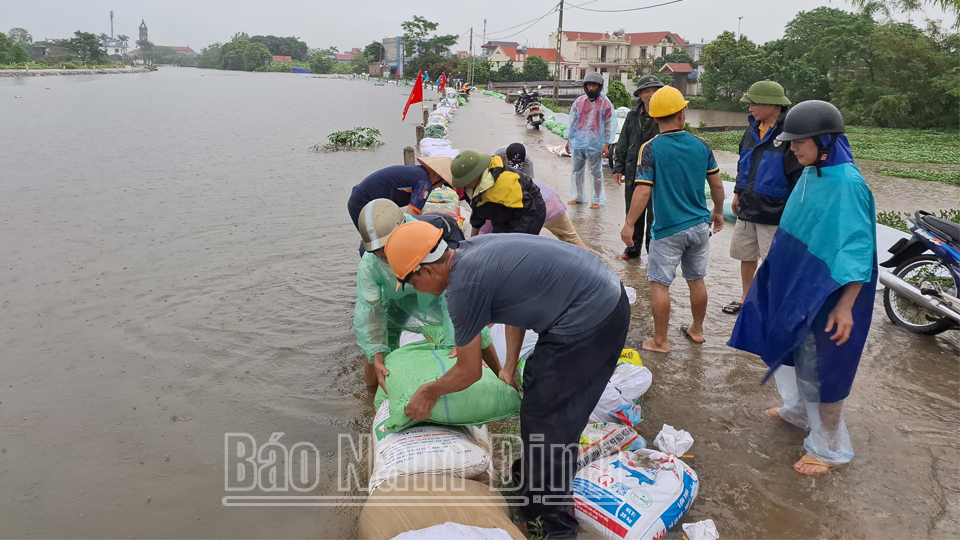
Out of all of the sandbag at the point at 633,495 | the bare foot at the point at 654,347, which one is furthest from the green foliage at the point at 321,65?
the sandbag at the point at 633,495

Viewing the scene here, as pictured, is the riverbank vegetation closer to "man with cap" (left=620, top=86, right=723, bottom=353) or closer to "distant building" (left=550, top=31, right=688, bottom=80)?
"man with cap" (left=620, top=86, right=723, bottom=353)

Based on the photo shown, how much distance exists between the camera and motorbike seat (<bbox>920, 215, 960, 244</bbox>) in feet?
12.7

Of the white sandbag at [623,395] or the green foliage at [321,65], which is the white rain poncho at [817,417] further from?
the green foliage at [321,65]

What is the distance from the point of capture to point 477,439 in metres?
2.60

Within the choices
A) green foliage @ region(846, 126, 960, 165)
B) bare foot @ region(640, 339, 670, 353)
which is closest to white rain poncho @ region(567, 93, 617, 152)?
bare foot @ region(640, 339, 670, 353)

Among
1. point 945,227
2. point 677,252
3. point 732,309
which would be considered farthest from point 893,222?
point 677,252

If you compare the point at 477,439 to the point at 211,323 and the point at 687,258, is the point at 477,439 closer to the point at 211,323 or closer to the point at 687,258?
the point at 687,258

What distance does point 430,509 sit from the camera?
2.08 m

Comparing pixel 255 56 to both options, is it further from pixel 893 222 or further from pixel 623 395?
pixel 623 395

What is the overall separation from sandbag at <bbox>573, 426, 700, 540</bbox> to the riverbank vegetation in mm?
21844

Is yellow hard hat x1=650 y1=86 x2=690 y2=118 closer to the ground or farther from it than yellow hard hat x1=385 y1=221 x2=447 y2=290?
farther from it

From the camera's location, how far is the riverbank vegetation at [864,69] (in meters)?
21.0

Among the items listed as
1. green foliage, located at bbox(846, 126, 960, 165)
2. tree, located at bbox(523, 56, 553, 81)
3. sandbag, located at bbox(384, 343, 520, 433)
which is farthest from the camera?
tree, located at bbox(523, 56, 553, 81)

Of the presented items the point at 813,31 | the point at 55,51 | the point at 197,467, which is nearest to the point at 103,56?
the point at 55,51
